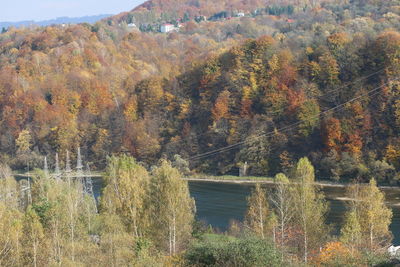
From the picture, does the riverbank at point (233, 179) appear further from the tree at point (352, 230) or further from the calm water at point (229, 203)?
the tree at point (352, 230)

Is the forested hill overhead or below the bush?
overhead

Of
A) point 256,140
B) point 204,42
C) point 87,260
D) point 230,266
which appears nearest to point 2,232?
point 87,260

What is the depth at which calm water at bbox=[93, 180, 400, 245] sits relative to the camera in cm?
2018

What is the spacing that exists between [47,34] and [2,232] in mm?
41235

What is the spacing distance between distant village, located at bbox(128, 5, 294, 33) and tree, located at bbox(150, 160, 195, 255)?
51.6 meters

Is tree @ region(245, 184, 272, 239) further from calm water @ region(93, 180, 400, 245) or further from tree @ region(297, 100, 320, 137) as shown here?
tree @ region(297, 100, 320, 137)

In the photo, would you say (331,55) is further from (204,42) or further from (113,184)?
(204,42)

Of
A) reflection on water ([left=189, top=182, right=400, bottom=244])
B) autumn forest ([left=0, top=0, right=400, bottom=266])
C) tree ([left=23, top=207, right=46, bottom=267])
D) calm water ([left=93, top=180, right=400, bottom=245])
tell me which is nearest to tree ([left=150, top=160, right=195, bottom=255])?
autumn forest ([left=0, top=0, right=400, bottom=266])

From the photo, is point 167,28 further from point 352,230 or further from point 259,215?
point 352,230

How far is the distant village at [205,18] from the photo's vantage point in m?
64.6

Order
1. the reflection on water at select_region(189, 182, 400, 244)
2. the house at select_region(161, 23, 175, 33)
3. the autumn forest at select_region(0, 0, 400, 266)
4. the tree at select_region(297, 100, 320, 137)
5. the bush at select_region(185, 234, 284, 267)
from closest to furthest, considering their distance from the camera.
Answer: the bush at select_region(185, 234, 284, 267) < the autumn forest at select_region(0, 0, 400, 266) < the reflection on water at select_region(189, 182, 400, 244) < the tree at select_region(297, 100, 320, 137) < the house at select_region(161, 23, 175, 33)

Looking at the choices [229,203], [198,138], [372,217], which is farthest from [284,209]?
[198,138]

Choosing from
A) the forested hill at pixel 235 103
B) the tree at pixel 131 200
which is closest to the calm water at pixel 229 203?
the forested hill at pixel 235 103

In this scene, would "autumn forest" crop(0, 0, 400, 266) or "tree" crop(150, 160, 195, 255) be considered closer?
"autumn forest" crop(0, 0, 400, 266)
